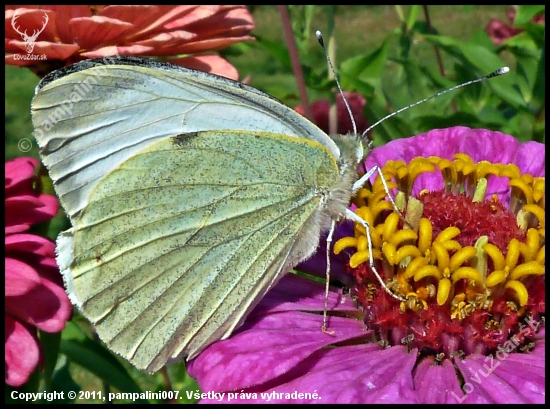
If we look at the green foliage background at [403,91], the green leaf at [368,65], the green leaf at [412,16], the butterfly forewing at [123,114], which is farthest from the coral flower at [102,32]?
the green leaf at [412,16]

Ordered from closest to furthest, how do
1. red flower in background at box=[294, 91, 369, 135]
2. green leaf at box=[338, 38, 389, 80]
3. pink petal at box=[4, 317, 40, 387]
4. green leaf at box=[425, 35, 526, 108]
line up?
pink petal at box=[4, 317, 40, 387], green leaf at box=[425, 35, 526, 108], green leaf at box=[338, 38, 389, 80], red flower in background at box=[294, 91, 369, 135]

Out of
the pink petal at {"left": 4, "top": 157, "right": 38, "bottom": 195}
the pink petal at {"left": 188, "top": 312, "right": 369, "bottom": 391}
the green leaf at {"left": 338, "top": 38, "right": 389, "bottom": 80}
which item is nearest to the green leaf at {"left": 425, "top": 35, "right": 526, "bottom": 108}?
the green leaf at {"left": 338, "top": 38, "right": 389, "bottom": 80}

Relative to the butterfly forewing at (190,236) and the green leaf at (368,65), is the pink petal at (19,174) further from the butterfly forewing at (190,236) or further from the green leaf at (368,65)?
the green leaf at (368,65)

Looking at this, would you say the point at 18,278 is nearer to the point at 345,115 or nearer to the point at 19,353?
the point at 19,353

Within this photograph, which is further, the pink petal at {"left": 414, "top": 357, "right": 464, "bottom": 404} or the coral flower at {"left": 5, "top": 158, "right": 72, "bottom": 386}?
the coral flower at {"left": 5, "top": 158, "right": 72, "bottom": 386}

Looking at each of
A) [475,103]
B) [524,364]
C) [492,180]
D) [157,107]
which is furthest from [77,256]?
[475,103]

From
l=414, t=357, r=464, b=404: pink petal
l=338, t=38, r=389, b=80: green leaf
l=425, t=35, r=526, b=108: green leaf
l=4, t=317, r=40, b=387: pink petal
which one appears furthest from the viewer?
l=338, t=38, r=389, b=80: green leaf

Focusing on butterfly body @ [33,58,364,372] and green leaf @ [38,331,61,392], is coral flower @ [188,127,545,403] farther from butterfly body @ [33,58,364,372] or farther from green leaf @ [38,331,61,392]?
green leaf @ [38,331,61,392]

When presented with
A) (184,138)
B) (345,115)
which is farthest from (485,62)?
(184,138)
